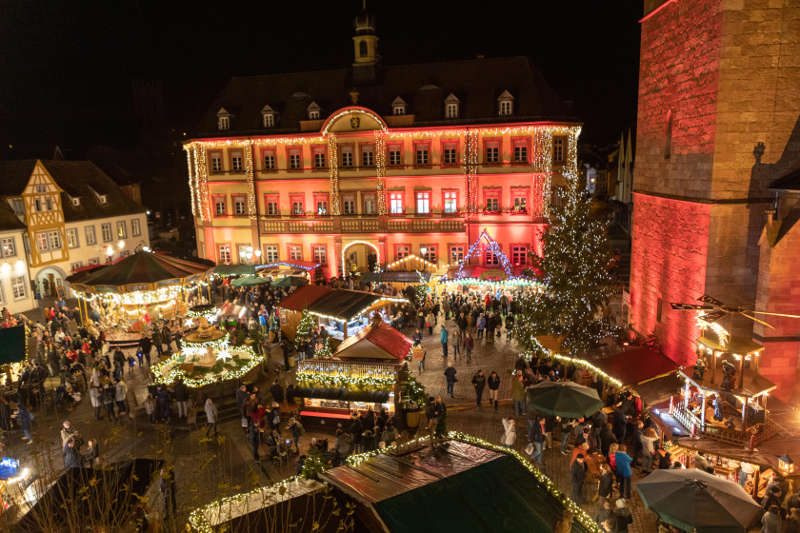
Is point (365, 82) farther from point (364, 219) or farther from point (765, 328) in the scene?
point (765, 328)

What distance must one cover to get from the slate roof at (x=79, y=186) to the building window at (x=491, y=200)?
2430cm

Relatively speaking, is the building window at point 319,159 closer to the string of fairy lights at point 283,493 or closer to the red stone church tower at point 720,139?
the red stone church tower at point 720,139

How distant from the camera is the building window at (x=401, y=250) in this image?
3519 cm

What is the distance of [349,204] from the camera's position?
1420 inches

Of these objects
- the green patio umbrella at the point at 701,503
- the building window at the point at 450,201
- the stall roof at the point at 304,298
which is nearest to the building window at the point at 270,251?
the building window at the point at 450,201

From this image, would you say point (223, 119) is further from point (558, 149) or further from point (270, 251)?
point (558, 149)

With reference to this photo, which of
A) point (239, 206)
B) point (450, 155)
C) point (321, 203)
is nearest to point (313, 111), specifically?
point (321, 203)

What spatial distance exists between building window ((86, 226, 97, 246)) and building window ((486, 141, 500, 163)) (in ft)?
81.7

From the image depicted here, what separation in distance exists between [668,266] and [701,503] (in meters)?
9.61

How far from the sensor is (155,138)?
67.6 meters

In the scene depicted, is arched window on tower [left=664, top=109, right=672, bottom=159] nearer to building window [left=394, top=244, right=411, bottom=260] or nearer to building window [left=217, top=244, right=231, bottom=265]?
building window [left=394, top=244, right=411, bottom=260]

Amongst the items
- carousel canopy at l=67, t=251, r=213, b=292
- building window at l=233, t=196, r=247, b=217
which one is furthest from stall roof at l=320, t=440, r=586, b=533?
building window at l=233, t=196, r=247, b=217

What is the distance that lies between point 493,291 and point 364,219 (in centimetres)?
1059

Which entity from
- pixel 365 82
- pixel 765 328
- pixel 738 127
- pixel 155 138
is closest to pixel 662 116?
pixel 738 127
